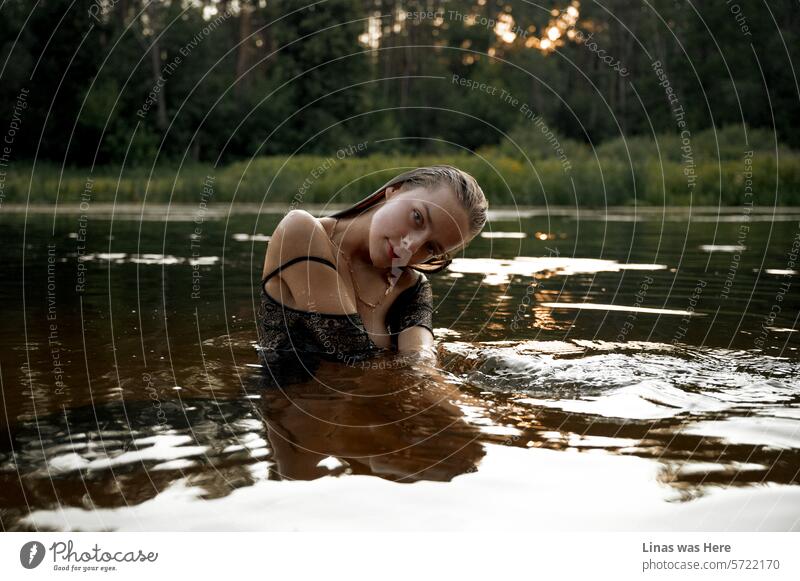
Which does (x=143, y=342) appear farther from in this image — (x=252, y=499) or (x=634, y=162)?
(x=634, y=162)

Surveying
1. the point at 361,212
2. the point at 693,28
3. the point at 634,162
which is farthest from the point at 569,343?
the point at 693,28

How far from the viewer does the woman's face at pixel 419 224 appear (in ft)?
12.3

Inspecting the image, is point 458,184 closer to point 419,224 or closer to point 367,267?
point 419,224

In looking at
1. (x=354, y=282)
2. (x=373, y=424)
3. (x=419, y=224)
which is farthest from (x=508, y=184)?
(x=373, y=424)

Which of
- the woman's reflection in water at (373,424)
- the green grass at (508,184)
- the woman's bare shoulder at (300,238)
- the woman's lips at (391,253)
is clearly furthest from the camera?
the green grass at (508,184)

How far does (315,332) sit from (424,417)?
1039 millimetres

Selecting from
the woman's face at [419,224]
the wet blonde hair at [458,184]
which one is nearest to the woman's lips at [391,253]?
the woman's face at [419,224]

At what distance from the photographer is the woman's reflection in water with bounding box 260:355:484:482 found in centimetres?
281

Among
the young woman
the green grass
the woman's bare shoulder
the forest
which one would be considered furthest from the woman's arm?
the green grass

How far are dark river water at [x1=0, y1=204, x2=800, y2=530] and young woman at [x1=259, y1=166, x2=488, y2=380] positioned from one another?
0.66 ft

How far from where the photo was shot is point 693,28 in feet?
117

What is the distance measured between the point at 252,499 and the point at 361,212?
2026 millimetres

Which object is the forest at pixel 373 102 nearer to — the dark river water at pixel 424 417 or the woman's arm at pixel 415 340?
the dark river water at pixel 424 417

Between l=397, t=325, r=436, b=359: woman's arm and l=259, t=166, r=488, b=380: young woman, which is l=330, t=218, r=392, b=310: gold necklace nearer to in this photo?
l=259, t=166, r=488, b=380: young woman
